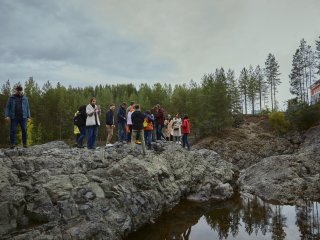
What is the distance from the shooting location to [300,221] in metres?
15.3

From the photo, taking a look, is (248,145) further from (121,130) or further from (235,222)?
(235,222)

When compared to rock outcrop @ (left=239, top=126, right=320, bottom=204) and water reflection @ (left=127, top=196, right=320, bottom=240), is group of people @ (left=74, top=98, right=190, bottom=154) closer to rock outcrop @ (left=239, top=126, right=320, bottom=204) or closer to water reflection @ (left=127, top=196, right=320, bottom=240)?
water reflection @ (left=127, top=196, right=320, bottom=240)

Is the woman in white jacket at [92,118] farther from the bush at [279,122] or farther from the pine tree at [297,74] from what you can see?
the pine tree at [297,74]

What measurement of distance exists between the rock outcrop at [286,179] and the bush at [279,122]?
22981 mm

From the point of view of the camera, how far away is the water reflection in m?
13.8

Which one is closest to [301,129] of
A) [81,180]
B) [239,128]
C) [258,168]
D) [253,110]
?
[239,128]

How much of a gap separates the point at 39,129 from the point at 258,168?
44.3 metres

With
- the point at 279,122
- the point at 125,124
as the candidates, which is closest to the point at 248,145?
the point at 279,122

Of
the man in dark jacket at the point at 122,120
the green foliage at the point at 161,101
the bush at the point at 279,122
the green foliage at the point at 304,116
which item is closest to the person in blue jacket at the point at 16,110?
the man in dark jacket at the point at 122,120

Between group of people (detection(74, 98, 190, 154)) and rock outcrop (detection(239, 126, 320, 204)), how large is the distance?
6.67m

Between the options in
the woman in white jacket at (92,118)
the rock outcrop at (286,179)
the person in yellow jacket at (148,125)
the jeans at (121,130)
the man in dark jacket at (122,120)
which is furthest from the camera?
the rock outcrop at (286,179)

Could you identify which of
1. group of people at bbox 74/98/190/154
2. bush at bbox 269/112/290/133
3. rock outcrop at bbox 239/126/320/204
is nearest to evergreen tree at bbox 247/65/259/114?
bush at bbox 269/112/290/133

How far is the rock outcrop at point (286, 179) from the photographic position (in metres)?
20.6

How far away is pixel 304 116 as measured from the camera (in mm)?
47312
